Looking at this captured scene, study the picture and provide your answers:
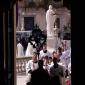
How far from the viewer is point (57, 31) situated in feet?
61.8

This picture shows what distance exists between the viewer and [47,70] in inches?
280

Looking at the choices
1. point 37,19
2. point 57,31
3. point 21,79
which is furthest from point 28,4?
point 21,79

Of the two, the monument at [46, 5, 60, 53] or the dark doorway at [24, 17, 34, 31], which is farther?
the dark doorway at [24, 17, 34, 31]

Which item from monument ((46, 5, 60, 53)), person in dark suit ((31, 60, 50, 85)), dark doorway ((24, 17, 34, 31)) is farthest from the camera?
dark doorway ((24, 17, 34, 31))

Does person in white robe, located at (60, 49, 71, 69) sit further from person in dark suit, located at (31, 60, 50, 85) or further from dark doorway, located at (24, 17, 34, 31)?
dark doorway, located at (24, 17, 34, 31)

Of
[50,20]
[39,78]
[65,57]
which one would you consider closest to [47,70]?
[39,78]

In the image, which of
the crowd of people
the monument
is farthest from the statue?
the crowd of people

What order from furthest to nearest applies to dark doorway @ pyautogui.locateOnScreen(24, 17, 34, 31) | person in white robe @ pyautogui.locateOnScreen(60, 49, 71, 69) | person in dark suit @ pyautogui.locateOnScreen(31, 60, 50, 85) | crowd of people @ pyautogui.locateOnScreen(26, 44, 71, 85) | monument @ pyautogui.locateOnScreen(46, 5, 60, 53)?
dark doorway @ pyautogui.locateOnScreen(24, 17, 34, 31) < monument @ pyautogui.locateOnScreen(46, 5, 60, 53) < person in white robe @ pyautogui.locateOnScreen(60, 49, 71, 69) < crowd of people @ pyautogui.locateOnScreen(26, 44, 71, 85) < person in dark suit @ pyautogui.locateOnScreen(31, 60, 50, 85)

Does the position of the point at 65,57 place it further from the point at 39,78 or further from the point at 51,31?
the point at 51,31

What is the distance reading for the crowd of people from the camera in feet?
17.7

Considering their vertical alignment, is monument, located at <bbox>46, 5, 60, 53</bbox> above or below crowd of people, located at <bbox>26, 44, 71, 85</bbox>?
above
